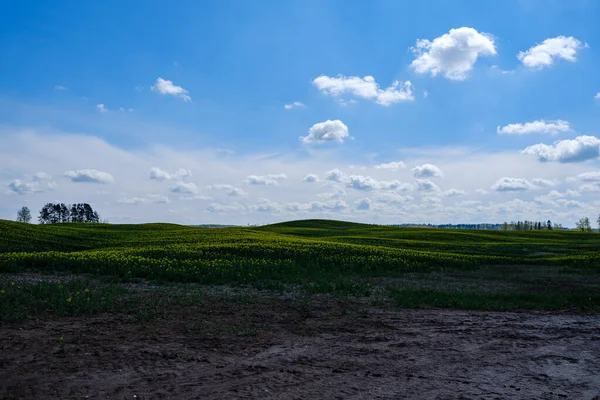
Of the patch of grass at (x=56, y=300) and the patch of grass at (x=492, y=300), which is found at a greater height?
the patch of grass at (x=56, y=300)

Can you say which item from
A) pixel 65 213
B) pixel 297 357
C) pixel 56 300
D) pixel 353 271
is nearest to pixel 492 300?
pixel 353 271

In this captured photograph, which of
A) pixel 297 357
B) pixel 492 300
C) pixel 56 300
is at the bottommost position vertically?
pixel 492 300

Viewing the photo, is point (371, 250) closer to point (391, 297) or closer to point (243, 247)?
point (243, 247)

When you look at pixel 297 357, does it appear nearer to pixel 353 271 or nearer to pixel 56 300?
pixel 56 300

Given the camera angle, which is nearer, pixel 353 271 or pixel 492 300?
pixel 492 300

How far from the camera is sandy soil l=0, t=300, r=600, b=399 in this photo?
28.0ft

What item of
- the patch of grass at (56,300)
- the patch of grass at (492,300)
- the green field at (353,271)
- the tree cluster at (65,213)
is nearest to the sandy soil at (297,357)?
the patch of grass at (56,300)

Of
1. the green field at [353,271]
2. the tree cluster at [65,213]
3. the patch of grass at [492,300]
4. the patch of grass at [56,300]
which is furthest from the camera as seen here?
the tree cluster at [65,213]

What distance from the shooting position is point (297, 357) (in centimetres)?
1073

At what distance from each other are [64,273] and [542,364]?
71.5 feet

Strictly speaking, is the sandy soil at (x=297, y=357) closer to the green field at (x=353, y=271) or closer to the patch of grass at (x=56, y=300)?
the patch of grass at (x=56, y=300)

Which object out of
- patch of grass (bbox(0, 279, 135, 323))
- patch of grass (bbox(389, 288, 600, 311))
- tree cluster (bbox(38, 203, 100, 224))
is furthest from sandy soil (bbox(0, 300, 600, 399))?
tree cluster (bbox(38, 203, 100, 224))

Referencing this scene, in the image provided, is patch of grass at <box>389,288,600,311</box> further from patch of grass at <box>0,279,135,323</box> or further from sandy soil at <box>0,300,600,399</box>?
patch of grass at <box>0,279,135,323</box>

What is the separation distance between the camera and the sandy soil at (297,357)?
854 centimetres
